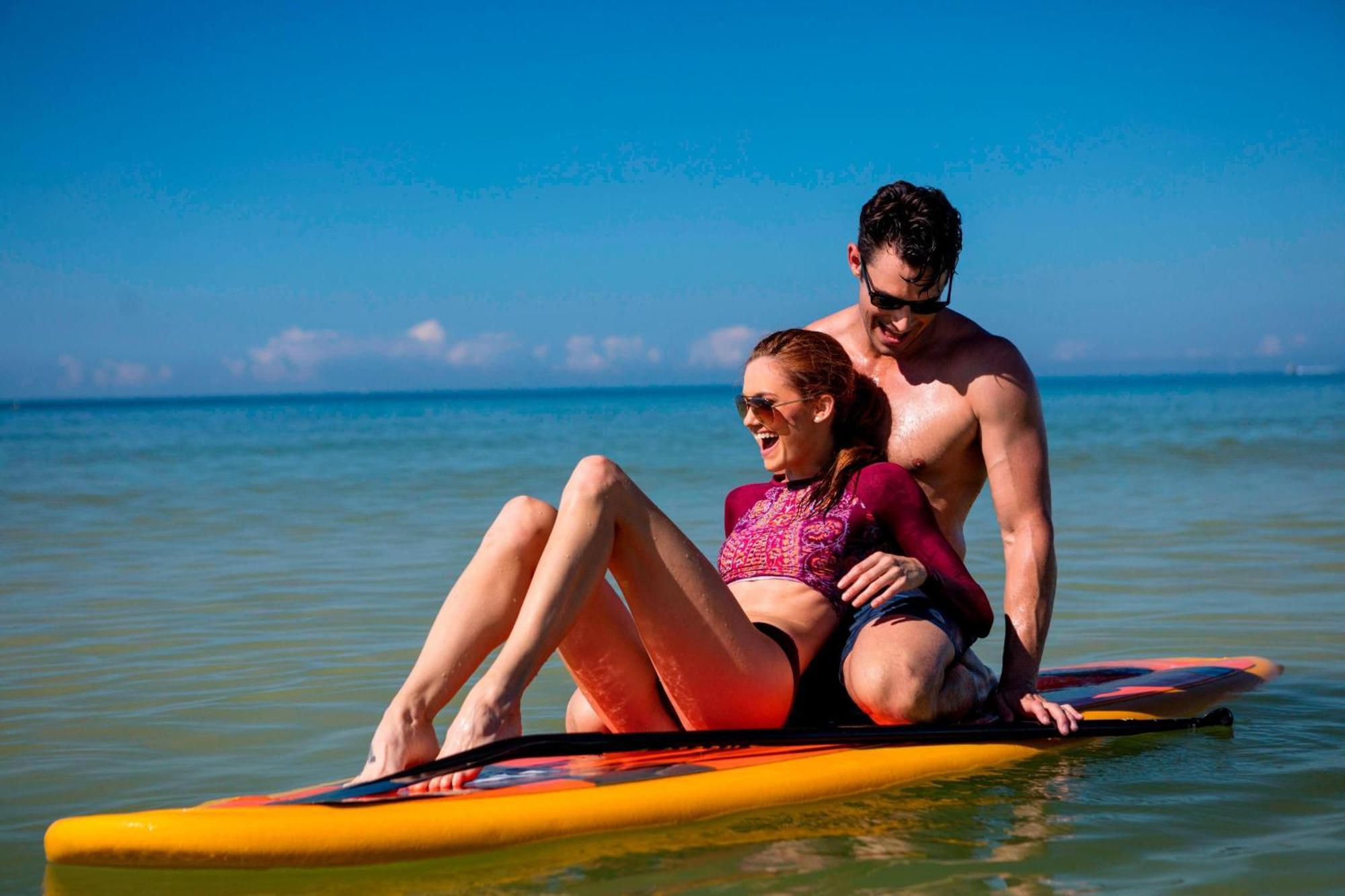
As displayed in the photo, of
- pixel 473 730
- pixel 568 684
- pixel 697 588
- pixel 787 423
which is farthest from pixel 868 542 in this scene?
pixel 568 684

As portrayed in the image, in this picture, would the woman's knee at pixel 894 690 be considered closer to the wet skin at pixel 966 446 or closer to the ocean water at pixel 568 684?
the wet skin at pixel 966 446

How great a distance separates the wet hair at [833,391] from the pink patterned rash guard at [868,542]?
0.16ft

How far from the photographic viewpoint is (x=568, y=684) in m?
5.43

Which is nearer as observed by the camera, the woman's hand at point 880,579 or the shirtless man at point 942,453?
the woman's hand at point 880,579

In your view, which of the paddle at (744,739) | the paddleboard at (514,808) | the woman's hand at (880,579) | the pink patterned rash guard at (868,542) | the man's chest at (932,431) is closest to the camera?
the paddleboard at (514,808)

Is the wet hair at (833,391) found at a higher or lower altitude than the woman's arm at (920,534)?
higher

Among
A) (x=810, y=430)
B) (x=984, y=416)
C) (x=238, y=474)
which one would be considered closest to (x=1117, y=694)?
(x=984, y=416)

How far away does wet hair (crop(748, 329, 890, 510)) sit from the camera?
146 inches

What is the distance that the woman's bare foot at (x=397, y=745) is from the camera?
3025mm

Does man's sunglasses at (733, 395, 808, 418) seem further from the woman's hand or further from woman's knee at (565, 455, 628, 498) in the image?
woman's knee at (565, 455, 628, 498)

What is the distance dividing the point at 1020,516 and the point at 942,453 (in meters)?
0.31

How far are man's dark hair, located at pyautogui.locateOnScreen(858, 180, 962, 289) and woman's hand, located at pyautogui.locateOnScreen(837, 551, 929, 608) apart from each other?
3.03 ft

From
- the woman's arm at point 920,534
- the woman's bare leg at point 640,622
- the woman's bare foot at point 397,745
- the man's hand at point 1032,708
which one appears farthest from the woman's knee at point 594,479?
the man's hand at point 1032,708

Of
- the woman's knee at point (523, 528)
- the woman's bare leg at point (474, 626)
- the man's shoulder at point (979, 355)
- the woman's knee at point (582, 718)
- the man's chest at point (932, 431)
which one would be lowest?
the woman's knee at point (582, 718)
